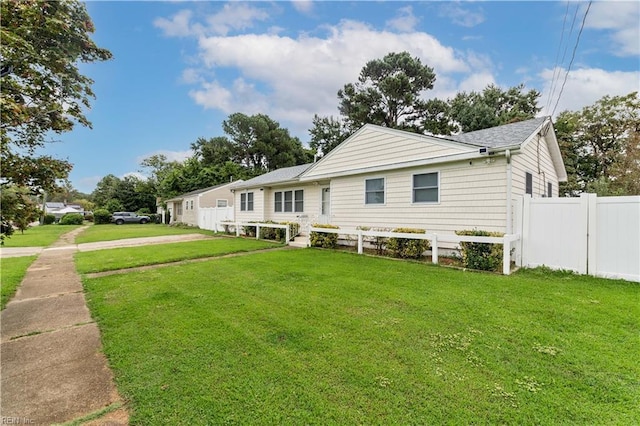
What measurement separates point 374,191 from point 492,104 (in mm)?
22516

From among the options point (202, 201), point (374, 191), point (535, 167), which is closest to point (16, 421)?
point (374, 191)

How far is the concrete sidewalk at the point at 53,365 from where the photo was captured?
229 centimetres

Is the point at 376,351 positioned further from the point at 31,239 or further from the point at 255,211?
the point at 31,239

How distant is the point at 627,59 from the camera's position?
11.3 metres

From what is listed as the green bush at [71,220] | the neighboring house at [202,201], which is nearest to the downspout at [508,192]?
the neighboring house at [202,201]

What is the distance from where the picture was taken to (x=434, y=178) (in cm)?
916

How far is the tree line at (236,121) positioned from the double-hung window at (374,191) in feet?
27.1

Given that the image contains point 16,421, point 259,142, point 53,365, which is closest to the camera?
point 16,421

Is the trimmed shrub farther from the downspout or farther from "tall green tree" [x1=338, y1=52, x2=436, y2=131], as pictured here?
"tall green tree" [x1=338, y1=52, x2=436, y2=131]

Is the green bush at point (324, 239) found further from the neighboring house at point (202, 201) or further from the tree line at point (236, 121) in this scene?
the neighboring house at point (202, 201)

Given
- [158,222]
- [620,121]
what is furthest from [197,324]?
[158,222]

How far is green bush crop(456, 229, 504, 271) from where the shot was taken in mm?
6934

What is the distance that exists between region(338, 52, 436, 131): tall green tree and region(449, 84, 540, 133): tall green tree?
3223 millimetres

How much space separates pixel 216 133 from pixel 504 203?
39293 mm
